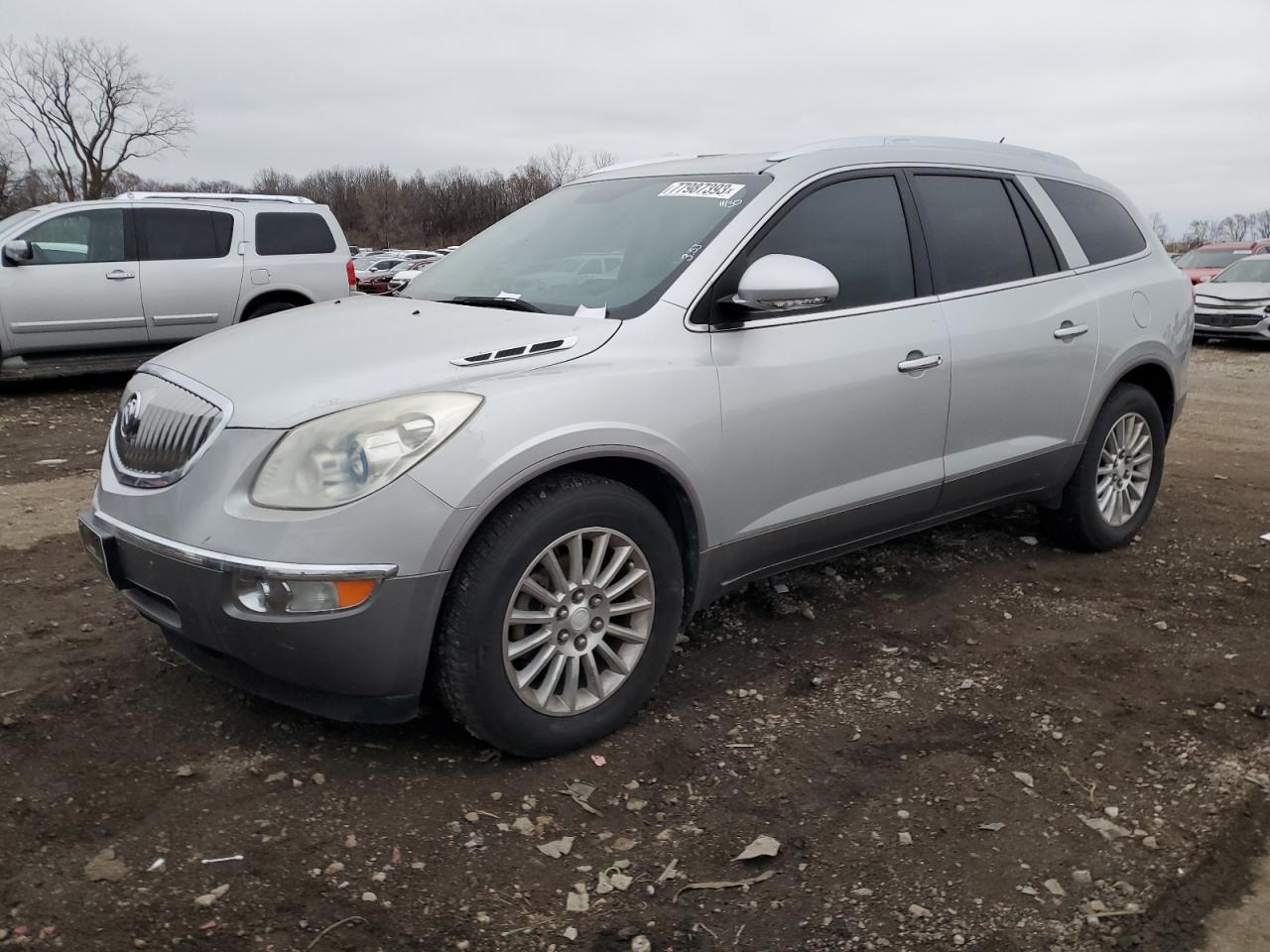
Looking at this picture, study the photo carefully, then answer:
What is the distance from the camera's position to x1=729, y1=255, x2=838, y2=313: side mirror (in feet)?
10.5

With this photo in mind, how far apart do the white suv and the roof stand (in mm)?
7354

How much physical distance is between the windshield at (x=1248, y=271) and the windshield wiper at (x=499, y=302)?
16185 millimetres

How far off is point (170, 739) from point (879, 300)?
2.75 m

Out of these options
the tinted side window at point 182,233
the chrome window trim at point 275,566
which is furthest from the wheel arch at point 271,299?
the chrome window trim at point 275,566

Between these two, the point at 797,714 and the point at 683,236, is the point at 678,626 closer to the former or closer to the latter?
the point at 797,714

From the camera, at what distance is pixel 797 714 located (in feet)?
11.1

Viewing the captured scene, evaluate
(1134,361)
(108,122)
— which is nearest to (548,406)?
(1134,361)

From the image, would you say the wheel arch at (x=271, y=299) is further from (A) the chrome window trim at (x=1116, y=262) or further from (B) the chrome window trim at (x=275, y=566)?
(B) the chrome window trim at (x=275, y=566)

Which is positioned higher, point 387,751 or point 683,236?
point 683,236

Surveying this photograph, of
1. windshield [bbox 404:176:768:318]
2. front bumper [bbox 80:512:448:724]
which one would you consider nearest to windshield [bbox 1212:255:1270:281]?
windshield [bbox 404:176:768:318]

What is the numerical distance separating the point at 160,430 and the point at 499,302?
1.15 meters

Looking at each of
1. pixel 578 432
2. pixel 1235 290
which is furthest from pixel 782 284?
pixel 1235 290

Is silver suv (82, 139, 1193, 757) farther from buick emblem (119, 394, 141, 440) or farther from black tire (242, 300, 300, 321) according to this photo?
black tire (242, 300, 300, 321)

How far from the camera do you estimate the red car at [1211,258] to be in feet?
63.1
